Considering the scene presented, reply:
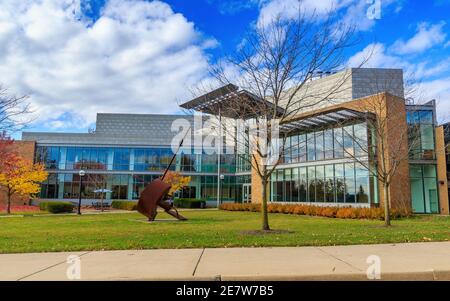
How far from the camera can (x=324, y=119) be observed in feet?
102

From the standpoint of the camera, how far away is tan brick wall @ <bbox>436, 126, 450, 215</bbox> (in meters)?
28.8

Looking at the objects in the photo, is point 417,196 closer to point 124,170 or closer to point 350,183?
point 350,183

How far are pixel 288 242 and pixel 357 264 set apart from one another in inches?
131

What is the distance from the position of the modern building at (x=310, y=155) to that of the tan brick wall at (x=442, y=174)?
7 cm

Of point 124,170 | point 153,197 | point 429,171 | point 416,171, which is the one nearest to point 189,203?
point 124,170

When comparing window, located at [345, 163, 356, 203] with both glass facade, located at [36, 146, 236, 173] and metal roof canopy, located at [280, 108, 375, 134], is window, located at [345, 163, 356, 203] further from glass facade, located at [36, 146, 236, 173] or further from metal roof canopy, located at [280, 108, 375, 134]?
glass facade, located at [36, 146, 236, 173]

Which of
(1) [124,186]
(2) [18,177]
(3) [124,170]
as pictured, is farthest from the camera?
(3) [124,170]

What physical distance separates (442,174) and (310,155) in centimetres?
1001

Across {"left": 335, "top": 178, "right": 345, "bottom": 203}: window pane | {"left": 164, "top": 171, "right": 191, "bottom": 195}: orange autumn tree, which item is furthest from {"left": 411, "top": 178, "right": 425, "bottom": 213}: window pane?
{"left": 164, "top": 171, "right": 191, "bottom": 195}: orange autumn tree

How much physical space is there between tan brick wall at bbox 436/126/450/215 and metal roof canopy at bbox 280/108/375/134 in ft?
22.5

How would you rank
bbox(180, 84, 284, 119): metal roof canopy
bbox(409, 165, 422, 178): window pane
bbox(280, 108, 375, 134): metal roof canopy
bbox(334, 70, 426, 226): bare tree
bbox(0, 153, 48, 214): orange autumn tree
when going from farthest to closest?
bbox(0, 153, 48, 214): orange autumn tree → bbox(409, 165, 422, 178): window pane → bbox(280, 108, 375, 134): metal roof canopy → bbox(334, 70, 426, 226): bare tree → bbox(180, 84, 284, 119): metal roof canopy

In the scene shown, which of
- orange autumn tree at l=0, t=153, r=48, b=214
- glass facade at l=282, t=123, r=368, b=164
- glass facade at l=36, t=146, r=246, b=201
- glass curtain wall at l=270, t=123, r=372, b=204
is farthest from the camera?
glass facade at l=36, t=146, r=246, b=201
